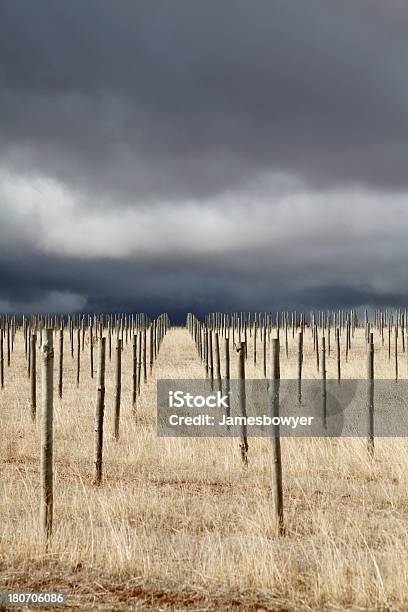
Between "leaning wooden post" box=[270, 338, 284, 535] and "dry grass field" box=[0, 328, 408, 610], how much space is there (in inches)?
5.3

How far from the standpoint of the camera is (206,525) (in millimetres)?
6688

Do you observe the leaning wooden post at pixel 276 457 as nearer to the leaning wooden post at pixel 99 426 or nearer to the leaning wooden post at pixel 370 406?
the leaning wooden post at pixel 99 426

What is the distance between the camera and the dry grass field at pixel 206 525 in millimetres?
4680

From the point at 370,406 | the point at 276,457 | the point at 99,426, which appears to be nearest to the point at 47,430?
the point at 276,457

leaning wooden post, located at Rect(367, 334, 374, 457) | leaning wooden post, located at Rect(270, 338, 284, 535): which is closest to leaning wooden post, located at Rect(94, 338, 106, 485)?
leaning wooden post, located at Rect(270, 338, 284, 535)

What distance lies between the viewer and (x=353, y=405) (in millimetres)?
17438

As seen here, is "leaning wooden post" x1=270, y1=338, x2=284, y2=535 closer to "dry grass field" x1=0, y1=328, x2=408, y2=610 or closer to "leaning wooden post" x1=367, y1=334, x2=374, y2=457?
"dry grass field" x1=0, y1=328, x2=408, y2=610

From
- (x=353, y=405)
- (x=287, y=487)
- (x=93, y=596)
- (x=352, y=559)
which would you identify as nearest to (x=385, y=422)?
(x=353, y=405)

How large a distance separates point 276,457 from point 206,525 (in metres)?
1.07

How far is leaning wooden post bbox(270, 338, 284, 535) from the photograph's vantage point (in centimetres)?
649

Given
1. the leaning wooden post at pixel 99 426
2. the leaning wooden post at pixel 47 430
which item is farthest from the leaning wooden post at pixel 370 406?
the leaning wooden post at pixel 47 430

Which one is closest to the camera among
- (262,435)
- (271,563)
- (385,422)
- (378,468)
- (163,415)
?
(271,563)

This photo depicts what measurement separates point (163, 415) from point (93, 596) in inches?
419

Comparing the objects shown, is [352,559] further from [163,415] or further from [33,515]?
[163,415]
